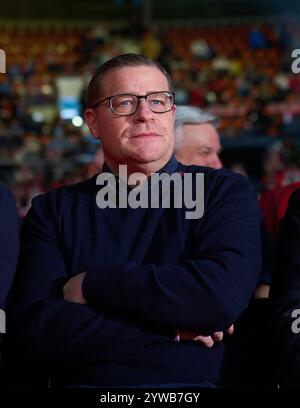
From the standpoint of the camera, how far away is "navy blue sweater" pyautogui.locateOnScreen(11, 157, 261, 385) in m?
1.93

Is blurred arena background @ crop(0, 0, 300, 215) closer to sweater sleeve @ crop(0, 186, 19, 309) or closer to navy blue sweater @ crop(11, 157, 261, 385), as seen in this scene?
sweater sleeve @ crop(0, 186, 19, 309)

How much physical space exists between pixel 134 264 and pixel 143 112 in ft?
1.52

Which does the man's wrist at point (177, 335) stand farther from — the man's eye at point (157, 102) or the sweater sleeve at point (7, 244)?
the man's eye at point (157, 102)

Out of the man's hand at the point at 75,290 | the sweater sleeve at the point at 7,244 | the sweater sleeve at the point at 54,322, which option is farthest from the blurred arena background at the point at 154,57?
the man's hand at the point at 75,290

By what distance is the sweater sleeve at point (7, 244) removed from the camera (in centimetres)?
215

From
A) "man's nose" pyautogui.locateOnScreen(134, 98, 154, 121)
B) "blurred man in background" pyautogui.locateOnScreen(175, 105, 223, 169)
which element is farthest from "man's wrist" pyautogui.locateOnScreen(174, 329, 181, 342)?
"blurred man in background" pyautogui.locateOnScreen(175, 105, 223, 169)

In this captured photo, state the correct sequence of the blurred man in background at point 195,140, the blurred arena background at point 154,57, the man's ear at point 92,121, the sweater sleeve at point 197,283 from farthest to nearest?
the blurred arena background at point 154,57 → the blurred man in background at point 195,140 → the man's ear at point 92,121 → the sweater sleeve at point 197,283

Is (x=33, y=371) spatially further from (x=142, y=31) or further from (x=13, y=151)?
(x=142, y=31)

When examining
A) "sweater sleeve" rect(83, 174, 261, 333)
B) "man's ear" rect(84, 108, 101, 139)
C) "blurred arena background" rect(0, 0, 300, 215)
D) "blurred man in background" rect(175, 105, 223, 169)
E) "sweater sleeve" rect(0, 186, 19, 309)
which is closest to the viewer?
"sweater sleeve" rect(83, 174, 261, 333)

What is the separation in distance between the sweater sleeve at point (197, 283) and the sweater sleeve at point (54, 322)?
0.05 m

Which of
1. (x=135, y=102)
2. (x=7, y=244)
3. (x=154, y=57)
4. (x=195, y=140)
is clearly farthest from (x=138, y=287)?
(x=154, y=57)

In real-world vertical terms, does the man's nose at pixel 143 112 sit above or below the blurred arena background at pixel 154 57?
below

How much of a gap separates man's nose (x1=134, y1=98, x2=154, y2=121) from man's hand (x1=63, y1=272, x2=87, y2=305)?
0.48 metres

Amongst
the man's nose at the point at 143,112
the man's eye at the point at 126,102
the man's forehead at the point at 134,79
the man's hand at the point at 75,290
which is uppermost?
the man's forehead at the point at 134,79
